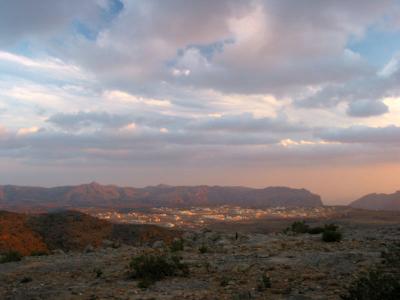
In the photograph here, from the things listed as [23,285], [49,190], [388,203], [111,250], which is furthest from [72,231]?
[49,190]

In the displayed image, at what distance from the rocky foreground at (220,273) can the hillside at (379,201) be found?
126m

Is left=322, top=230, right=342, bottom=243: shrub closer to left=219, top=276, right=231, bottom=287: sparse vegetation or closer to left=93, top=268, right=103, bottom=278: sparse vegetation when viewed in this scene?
left=219, top=276, right=231, bottom=287: sparse vegetation

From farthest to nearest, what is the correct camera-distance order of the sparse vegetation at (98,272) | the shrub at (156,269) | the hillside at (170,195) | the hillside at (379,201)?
the hillside at (170,195), the hillside at (379,201), the sparse vegetation at (98,272), the shrub at (156,269)

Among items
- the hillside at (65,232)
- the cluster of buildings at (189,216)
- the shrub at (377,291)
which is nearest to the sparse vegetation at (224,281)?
the shrub at (377,291)

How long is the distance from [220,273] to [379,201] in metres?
155

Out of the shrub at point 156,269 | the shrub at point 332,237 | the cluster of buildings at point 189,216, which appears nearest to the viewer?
the shrub at point 156,269

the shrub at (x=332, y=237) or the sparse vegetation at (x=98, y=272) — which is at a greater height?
the shrub at (x=332, y=237)

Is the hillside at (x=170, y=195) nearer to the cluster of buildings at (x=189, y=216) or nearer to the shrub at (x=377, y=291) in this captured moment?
the cluster of buildings at (x=189, y=216)

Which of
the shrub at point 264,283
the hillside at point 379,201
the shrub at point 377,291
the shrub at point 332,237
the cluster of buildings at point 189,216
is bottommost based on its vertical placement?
the cluster of buildings at point 189,216

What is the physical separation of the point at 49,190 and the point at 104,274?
184 metres

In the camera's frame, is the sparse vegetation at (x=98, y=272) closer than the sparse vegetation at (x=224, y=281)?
A: No

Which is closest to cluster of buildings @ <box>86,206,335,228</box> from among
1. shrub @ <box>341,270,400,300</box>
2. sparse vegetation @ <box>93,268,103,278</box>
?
sparse vegetation @ <box>93,268,103,278</box>

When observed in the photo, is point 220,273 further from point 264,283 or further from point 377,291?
point 377,291

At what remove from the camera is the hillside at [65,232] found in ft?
102
